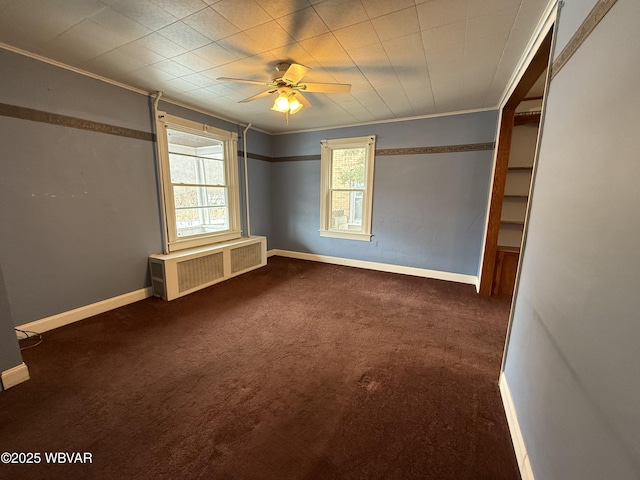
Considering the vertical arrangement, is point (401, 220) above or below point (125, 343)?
above

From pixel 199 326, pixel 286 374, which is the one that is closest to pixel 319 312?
pixel 286 374

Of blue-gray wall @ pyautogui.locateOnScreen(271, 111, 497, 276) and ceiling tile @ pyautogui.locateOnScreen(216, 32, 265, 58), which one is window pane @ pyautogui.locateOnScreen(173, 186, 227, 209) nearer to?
blue-gray wall @ pyautogui.locateOnScreen(271, 111, 497, 276)

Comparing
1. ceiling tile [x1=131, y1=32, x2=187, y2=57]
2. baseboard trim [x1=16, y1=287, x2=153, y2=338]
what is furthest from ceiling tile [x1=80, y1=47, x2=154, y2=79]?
baseboard trim [x1=16, y1=287, x2=153, y2=338]

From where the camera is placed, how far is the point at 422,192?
392cm

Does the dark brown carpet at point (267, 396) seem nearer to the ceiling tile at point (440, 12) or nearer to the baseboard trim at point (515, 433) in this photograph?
the baseboard trim at point (515, 433)

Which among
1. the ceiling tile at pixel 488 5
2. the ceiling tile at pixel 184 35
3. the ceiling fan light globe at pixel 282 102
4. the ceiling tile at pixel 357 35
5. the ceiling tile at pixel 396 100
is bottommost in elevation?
the ceiling fan light globe at pixel 282 102

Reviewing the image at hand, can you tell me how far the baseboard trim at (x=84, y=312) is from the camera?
2.34 meters

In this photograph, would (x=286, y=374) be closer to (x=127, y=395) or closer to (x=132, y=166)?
(x=127, y=395)

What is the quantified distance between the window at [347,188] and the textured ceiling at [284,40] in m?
1.44

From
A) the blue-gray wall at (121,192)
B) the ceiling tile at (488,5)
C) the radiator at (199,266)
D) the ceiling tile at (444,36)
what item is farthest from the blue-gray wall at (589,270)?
the radiator at (199,266)

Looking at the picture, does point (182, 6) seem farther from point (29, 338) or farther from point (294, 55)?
point (29, 338)

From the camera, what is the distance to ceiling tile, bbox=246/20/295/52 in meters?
1.76

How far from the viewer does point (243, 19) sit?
168cm

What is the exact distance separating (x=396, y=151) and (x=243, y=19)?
9.47 ft
